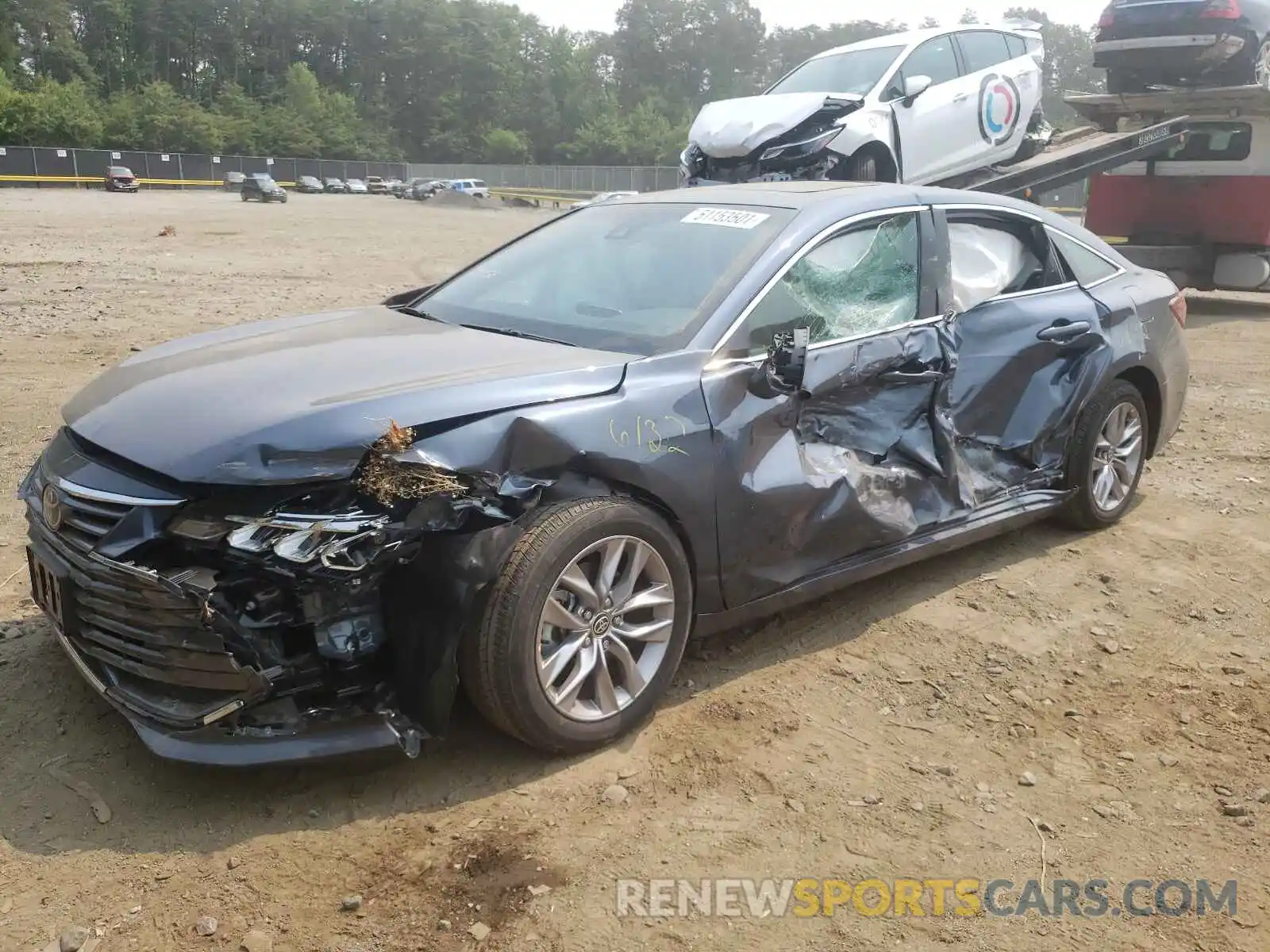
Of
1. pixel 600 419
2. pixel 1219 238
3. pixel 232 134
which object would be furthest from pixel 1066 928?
pixel 232 134

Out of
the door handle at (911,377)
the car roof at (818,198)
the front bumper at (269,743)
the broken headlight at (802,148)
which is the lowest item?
the front bumper at (269,743)

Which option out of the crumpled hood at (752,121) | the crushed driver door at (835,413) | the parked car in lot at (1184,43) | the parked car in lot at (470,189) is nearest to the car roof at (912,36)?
the crumpled hood at (752,121)

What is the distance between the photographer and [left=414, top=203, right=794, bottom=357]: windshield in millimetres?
3643

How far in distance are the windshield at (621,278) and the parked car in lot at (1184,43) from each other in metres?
9.13

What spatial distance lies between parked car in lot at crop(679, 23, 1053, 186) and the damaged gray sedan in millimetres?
4960

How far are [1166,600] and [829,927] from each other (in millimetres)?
2671

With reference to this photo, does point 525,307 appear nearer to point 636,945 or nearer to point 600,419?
point 600,419

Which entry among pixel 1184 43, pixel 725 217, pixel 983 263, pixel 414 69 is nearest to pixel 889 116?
pixel 1184 43

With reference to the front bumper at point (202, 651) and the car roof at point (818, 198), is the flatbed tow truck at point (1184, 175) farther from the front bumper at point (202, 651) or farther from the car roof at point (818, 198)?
the front bumper at point (202, 651)

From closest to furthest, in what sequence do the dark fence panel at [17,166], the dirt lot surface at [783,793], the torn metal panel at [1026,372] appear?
the dirt lot surface at [783,793], the torn metal panel at [1026,372], the dark fence panel at [17,166]

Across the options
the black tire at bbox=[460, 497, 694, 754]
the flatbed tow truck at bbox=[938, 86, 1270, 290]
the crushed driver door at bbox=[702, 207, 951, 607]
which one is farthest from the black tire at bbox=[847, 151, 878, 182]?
the black tire at bbox=[460, 497, 694, 754]

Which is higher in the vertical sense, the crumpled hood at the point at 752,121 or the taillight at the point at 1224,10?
the taillight at the point at 1224,10

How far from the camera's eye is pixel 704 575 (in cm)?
343

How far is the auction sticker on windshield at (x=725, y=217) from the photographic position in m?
4.00
